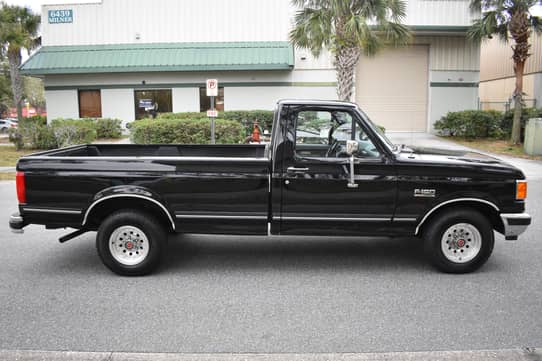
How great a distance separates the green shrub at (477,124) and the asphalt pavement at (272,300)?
50.5ft

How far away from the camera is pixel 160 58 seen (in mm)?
23406

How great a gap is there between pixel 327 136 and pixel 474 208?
1.83m

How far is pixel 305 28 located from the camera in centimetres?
1698

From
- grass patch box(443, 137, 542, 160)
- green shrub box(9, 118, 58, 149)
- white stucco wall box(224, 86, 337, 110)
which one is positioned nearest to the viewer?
grass patch box(443, 137, 542, 160)

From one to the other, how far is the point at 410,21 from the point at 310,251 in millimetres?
18620

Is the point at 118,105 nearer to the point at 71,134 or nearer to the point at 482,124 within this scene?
the point at 71,134

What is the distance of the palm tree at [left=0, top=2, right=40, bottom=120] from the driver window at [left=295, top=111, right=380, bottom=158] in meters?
21.2

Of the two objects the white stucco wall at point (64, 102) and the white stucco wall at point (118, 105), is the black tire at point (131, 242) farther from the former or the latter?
the white stucco wall at point (64, 102)

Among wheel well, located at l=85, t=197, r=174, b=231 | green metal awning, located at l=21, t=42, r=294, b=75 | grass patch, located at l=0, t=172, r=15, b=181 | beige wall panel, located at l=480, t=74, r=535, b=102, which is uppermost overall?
green metal awning, located at l=21, t=42, r=294, b=75

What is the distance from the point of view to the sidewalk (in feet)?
47.9

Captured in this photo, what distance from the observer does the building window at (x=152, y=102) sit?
24797mm

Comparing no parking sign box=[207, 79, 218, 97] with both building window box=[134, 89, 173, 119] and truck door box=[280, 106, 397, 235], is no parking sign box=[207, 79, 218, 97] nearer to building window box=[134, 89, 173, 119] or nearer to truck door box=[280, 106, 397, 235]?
truck door box=[280, 106, 397, 235]

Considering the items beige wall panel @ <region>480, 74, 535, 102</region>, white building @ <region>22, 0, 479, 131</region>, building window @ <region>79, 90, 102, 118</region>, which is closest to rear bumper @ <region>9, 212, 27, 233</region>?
white building @ <region>22, 0, 479, 131</region>

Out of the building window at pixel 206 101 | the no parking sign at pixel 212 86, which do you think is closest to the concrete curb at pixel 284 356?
the no parking sign at pixel 212 86
